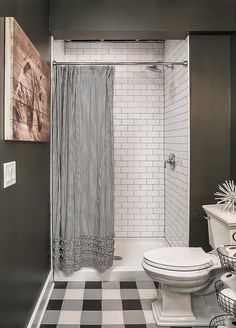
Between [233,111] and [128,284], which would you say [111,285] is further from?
[233,111]

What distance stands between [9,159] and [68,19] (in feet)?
5.42

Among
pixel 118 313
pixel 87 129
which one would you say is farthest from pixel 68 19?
pixel 118 313

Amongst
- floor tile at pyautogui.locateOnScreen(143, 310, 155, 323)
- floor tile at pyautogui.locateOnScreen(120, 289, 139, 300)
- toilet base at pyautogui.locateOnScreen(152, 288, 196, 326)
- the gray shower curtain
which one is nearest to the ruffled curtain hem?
the gray shower curtain

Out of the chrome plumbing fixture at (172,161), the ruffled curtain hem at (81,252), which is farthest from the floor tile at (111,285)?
the chrome plumbing fixture at (172,161)

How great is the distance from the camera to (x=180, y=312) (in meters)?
2.31

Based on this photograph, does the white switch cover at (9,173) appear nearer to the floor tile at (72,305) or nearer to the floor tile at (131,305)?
the floor tile at (72,305)

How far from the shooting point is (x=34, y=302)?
2.18m

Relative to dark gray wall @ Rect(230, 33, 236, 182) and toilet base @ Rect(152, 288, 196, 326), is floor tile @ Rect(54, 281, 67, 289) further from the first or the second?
dark gray wall @ Rect(230, 33, 236, 182)

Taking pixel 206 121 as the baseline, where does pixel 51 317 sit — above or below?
below

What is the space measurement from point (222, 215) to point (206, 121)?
0.90 meters

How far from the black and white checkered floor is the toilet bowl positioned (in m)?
0.15

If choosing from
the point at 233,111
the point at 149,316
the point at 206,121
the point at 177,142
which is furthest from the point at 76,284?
the point at 233,111

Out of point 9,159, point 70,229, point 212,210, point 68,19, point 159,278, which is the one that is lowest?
point 159,278

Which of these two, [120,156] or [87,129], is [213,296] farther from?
[120,156]
